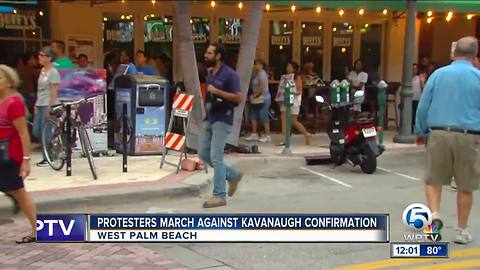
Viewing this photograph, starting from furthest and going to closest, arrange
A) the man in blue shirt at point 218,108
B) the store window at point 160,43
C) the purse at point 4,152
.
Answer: the store window at point 160,43 < the man in blue shirt at point 218,108 < the purse at point 4,152

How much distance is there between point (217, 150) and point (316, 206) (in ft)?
5.02

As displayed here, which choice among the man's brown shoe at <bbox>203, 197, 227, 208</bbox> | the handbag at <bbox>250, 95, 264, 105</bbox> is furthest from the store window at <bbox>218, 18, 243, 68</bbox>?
the man's brown shoe at <bbox>203, 197, 227, 208</bbox>

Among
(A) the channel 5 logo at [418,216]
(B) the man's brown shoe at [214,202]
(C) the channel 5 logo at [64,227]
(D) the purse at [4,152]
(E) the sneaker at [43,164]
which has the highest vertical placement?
(D) the purse at [4,152]

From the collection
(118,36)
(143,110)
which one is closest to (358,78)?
(118,36)

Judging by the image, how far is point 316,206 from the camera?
26.1ft

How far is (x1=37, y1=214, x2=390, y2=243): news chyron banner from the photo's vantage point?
435 centimetres

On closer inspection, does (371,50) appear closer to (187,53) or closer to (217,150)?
(187,53)

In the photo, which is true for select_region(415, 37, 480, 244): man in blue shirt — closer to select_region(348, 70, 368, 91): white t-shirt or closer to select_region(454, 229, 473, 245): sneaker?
select_region(454, 229, 473, 245): sneaker

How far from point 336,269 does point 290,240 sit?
3.38 feet

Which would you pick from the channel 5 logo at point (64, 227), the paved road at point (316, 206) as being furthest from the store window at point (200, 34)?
the channel 5 logo at point (64, 227)

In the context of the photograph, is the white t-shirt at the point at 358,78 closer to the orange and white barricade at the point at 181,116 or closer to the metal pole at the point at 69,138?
the orange and white barricade at the point at 181,116

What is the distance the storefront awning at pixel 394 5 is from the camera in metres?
13.3

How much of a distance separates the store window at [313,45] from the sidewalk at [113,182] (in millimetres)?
6717

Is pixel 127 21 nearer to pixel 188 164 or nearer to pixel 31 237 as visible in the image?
pixel 188 164
